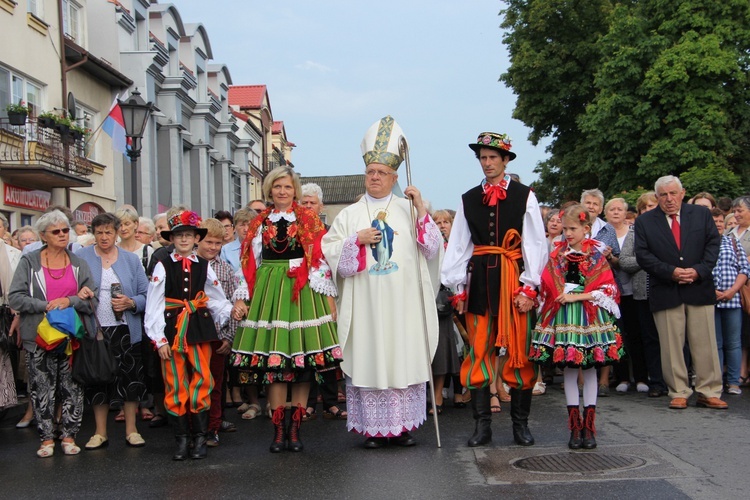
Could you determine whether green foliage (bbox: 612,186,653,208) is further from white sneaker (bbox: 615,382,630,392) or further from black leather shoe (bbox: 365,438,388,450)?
black leather shoe (bbox: 365,438,388,450)

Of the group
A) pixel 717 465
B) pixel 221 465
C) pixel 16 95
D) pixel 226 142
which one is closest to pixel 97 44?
pixel 16 95

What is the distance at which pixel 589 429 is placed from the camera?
6.93 metres

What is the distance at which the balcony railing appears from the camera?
63.4 feet

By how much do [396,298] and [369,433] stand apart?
3.53 feet

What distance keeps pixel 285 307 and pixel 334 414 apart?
232cm

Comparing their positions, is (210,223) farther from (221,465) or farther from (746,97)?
(746,97)

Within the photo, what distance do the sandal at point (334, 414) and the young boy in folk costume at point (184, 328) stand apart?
2067 mm

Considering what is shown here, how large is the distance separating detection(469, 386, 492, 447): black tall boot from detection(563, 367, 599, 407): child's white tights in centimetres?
62

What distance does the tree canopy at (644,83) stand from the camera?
29.5 meters

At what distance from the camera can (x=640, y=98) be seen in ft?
100

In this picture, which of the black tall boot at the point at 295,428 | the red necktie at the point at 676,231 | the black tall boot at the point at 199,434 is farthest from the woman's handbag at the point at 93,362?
the red necktie at the point at 676,231

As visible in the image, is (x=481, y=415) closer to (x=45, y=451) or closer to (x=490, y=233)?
(x=490, y=233)

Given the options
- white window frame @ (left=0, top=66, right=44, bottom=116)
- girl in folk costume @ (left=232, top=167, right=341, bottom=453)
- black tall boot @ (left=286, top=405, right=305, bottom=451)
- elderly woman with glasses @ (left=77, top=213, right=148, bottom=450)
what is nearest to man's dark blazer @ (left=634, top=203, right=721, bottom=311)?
girl in folk costume @ (left=232, top=167, right=341, bottom=453)

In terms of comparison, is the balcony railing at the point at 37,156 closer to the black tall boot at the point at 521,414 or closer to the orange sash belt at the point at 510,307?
the orange sash belt at the point at 510,307
